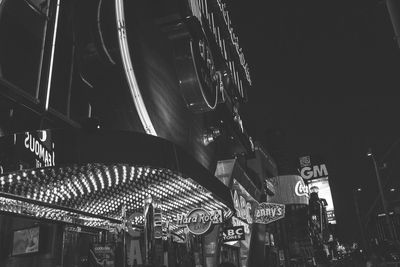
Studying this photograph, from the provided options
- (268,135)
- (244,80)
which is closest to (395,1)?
(244,80)

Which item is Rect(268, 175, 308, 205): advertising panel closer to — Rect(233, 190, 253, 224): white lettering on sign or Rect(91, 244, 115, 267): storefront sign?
Rect(233, 190, 253, 224): white lettering on sign

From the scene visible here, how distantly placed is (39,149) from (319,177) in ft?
173

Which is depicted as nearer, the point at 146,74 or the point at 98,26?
the point at 98,26

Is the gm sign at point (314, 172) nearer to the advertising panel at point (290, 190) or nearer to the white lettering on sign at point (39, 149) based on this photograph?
the advertising panel at point (290, 190)

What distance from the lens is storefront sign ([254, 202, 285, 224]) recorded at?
694 inches

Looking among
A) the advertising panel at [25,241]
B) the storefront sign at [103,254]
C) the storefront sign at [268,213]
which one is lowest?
the storefront sign at [103,254]

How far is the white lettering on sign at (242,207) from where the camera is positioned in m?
15.3

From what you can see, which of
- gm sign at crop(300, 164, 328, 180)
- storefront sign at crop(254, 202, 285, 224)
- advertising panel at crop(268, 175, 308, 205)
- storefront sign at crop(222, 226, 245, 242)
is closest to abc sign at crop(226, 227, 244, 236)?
storefront sign at crop(222, 226, 245, 242)

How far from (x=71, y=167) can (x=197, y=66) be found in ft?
22.5

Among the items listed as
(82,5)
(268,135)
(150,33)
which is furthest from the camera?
(268,135)

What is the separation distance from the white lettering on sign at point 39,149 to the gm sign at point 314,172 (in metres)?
52.5

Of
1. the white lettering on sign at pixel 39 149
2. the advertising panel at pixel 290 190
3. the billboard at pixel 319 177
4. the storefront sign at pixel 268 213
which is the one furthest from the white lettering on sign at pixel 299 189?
the white lettering on sign at pixel 39 149

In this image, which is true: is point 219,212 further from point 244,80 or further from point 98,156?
point 244,80

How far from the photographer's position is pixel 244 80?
22828 mm
